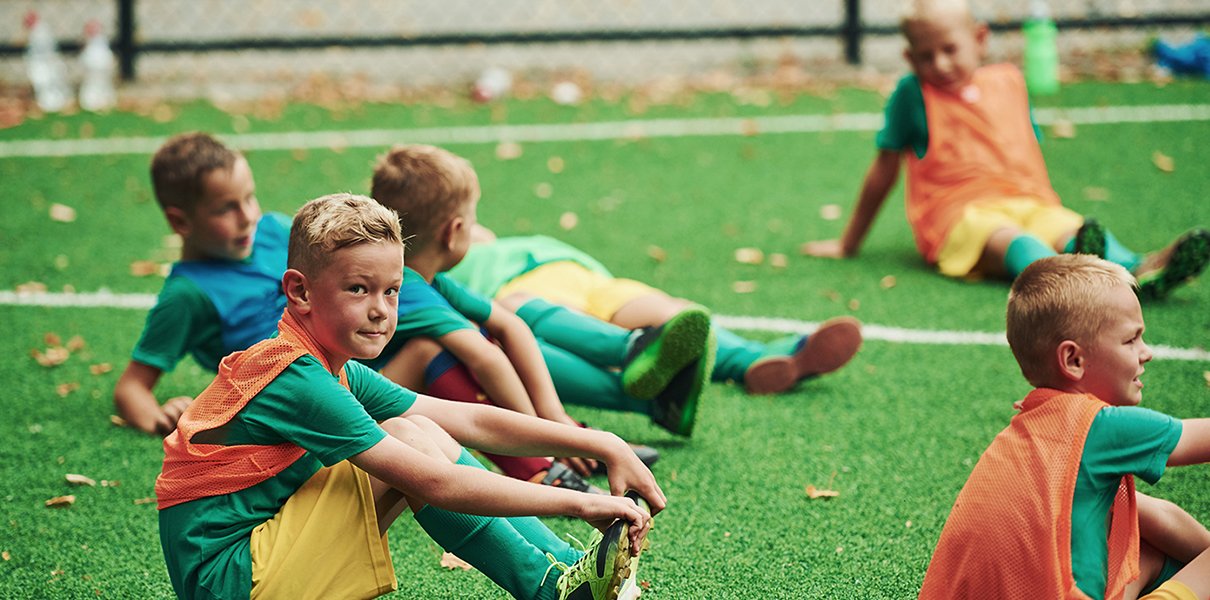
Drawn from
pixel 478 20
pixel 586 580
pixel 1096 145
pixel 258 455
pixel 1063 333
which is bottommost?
pixel 478 20

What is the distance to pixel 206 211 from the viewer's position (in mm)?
3836

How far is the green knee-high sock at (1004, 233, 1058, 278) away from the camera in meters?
5.05

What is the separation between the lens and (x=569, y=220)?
648 centimetres

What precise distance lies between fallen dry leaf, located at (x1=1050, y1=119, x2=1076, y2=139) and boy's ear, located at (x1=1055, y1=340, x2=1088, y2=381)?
17.8 ft

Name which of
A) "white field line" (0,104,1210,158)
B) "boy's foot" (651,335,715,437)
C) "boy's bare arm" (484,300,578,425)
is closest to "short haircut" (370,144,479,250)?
"boy's bare arm" (484,300,578,425)

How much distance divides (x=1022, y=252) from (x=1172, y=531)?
2.69m

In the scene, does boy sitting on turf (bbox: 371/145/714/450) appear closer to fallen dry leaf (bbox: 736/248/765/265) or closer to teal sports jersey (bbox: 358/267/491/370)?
teal sports jersey (bbox: 358/267/491/370)

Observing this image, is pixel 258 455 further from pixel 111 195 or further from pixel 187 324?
pixel 111 195

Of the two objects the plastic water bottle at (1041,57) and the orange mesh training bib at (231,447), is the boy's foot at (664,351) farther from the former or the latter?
the plastic water bottle at (1041,57)

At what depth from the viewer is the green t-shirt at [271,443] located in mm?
2324

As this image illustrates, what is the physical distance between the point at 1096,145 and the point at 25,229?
587cm

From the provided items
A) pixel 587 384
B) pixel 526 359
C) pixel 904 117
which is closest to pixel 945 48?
pixel 904 117

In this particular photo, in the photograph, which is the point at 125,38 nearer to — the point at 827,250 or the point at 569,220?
the point at 569,220

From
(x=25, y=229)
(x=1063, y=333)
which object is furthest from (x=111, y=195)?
(x=1063, y=333)
